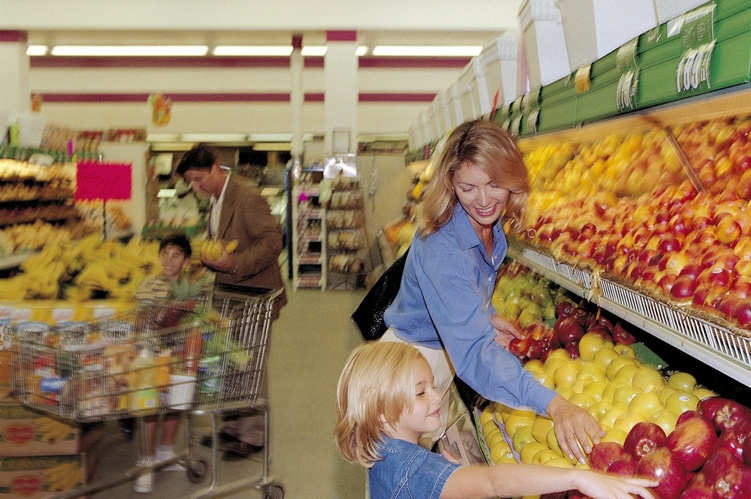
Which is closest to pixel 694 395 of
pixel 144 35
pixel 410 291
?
pixel 410 291

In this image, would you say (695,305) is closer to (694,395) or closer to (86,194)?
(694,395)

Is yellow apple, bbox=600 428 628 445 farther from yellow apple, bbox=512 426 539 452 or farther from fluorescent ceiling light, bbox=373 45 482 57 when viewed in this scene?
fluorescent ceiling light, bbox=373 45 482 57

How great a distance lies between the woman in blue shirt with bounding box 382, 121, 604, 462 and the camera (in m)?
1.87

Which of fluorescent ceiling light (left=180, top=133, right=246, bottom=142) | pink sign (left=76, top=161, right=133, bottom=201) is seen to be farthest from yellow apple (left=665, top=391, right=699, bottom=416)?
fluorescent ceiling light (left=180, top=133, right=246, bottom=142)

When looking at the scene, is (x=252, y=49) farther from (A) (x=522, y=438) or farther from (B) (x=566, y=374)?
(A) (x=522, y=438)

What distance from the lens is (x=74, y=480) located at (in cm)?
377

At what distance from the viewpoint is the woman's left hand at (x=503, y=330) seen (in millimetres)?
3068

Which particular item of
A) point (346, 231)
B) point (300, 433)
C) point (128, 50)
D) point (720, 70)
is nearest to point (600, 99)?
point (720, 70)

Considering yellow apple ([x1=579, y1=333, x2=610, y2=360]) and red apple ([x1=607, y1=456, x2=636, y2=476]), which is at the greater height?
yellow apple ([x1=579, y1=333, x2=610, y2=360])

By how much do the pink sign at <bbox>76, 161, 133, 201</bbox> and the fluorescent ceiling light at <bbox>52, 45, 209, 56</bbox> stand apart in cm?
840

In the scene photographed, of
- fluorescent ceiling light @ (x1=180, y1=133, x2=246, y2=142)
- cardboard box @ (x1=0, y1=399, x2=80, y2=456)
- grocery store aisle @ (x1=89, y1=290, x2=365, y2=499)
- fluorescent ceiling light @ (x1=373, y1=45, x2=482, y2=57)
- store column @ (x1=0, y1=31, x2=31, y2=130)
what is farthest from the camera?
fluorescent ceiling light @ (x1=180, y1=133, x2=246, y2=142)

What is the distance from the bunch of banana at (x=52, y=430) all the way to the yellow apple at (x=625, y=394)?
8.37ft

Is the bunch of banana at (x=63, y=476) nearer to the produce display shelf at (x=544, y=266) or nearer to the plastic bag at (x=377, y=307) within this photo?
the plastic bag at (x=377, y=307)

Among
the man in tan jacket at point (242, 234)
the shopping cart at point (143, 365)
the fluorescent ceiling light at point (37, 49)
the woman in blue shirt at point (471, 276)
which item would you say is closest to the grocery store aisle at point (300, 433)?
the man in tan jacket at point (242, 234)
